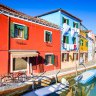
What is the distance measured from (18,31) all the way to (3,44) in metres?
2.79

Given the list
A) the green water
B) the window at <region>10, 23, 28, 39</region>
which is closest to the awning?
the window at <region>10, 23, 28, 39</region>

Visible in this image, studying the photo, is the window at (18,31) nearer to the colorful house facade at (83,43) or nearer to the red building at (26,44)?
the red building at (26,44)

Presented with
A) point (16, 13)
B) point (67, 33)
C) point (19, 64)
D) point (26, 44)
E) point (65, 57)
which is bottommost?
point (19, 64)

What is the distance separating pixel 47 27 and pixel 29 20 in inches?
150

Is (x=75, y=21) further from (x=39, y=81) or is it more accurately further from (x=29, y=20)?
(x=39, y=81)

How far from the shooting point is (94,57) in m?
43.0

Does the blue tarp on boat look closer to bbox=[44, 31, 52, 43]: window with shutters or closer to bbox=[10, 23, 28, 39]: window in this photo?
bbox=[10, 23, 28, 39]: window

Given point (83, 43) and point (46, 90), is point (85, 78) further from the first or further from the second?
point (83, 43)

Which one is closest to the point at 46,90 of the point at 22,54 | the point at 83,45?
the point at 22,54

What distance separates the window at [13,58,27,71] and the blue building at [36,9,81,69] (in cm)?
873

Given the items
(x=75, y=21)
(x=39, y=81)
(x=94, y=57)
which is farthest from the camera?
(x=94, y=57)

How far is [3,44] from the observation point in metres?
15.8

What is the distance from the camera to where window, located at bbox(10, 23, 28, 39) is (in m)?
16.6

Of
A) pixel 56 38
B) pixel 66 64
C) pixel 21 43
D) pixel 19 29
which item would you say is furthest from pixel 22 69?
pixel 66 64
